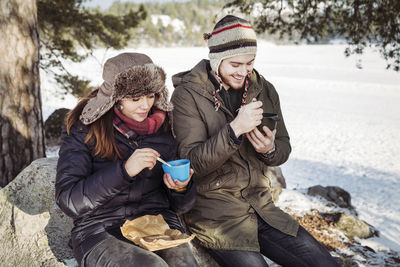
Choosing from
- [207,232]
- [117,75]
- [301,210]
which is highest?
[117,75]

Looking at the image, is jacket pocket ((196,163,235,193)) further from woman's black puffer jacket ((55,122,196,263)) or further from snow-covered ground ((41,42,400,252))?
snow-covered ground ((41,42,400,252))

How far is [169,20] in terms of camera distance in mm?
103500

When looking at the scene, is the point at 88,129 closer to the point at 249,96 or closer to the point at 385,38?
the point at 249,96

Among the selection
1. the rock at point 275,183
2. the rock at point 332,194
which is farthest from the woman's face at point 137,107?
the rock at point 332,194

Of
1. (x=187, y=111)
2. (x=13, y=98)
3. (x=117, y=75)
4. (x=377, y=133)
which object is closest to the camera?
(x=117, y=75)

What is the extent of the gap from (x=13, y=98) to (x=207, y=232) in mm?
2637

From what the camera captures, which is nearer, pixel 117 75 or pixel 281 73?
pixel 117 75

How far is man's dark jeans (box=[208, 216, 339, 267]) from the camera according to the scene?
2258mm

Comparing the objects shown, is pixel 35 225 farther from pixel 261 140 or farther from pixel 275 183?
pixel 275 183

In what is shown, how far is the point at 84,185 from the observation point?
1982 mm

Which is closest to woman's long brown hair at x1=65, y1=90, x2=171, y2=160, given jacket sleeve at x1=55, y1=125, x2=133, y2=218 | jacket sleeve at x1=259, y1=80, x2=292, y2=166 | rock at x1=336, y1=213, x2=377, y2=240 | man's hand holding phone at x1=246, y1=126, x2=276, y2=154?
jacket sleeve at x1=55, y1=125, x2=133, y2=218

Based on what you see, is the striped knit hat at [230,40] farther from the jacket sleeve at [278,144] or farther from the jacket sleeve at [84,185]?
the jacket sleeve at [84,185]

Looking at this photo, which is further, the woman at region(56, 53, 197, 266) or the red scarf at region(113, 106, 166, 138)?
the red scarf at region(113, 106, 166, 138)

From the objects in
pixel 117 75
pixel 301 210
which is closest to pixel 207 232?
pixel 117 75
